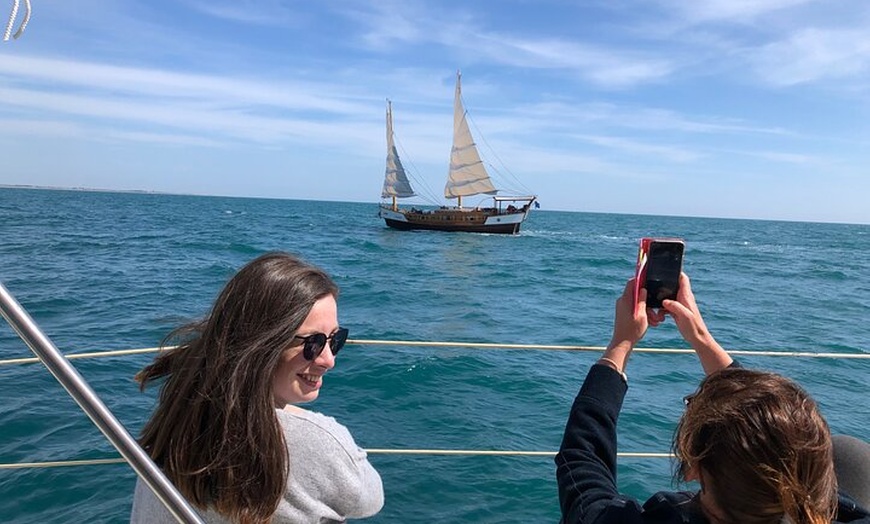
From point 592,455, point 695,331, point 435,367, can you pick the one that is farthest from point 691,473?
point 435,367

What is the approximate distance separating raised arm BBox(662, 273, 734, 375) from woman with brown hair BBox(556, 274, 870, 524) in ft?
0.96

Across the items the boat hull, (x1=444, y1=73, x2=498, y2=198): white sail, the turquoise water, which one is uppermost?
(x1=444, y1=73, x2=498, y2=198): white sail

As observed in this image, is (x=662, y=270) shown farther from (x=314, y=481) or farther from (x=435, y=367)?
(x=435, y=367)

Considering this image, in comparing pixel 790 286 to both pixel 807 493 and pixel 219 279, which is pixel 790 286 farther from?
pixel 807 493

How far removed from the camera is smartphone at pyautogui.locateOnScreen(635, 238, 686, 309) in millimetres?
1296

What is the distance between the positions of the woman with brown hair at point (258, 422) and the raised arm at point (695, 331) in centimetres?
68

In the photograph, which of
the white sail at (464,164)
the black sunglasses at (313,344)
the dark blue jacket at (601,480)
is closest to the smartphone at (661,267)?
the dark blue jacket at (601,480)

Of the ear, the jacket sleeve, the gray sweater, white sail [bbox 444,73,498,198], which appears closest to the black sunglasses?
the gray sweater

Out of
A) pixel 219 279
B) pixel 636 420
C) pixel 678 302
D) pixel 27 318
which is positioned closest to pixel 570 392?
pixel 636 420

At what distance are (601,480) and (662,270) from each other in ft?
1.56

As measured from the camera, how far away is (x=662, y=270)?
51.4 inches

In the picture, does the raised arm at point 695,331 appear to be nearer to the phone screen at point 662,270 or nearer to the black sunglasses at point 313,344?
the phone screen at point 662,270

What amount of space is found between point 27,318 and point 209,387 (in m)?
0.42

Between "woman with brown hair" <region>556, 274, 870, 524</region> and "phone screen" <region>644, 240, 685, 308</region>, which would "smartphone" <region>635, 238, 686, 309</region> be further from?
"woman with brown hair" <region>556, 274, 870, 524</region>
